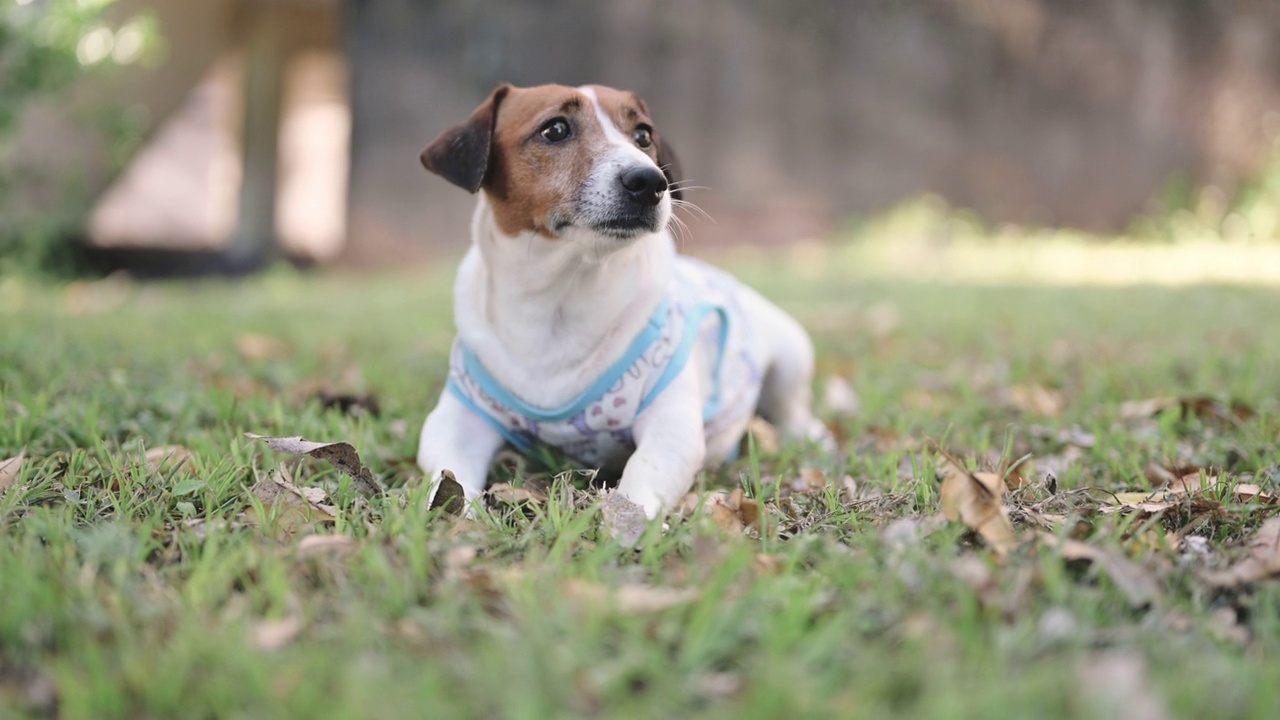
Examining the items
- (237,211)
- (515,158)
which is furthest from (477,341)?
(237,211)

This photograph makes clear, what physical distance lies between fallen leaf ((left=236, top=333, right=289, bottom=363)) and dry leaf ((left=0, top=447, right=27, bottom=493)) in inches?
75.5

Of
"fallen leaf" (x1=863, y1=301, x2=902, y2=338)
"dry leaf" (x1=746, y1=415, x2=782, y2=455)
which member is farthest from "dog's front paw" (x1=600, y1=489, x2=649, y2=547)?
"fallen leaf" (x1=863, y1=301, x2=902, y2=338)

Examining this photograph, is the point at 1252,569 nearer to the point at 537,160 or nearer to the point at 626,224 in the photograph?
the point at 626,224

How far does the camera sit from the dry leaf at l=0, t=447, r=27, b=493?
7.45ft

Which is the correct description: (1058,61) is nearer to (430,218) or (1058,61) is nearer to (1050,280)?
(1050,280)

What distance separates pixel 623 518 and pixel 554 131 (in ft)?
3.98

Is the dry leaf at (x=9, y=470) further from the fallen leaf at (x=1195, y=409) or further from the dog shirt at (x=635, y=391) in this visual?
the fallen leaf at (x=1195, y=409)

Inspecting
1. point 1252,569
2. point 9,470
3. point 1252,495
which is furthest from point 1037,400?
point 9,470

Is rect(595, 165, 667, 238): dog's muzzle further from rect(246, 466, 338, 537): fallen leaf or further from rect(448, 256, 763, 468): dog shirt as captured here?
rect(246, 466, 338, 537): fallen leaf

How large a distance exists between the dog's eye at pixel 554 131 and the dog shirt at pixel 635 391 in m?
0.52

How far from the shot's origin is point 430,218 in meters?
9.98

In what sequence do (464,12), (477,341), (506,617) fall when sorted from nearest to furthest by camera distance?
(506,617) → (477,341) → (464,12)

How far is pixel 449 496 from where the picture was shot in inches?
89.4

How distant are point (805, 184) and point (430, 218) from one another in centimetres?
382
